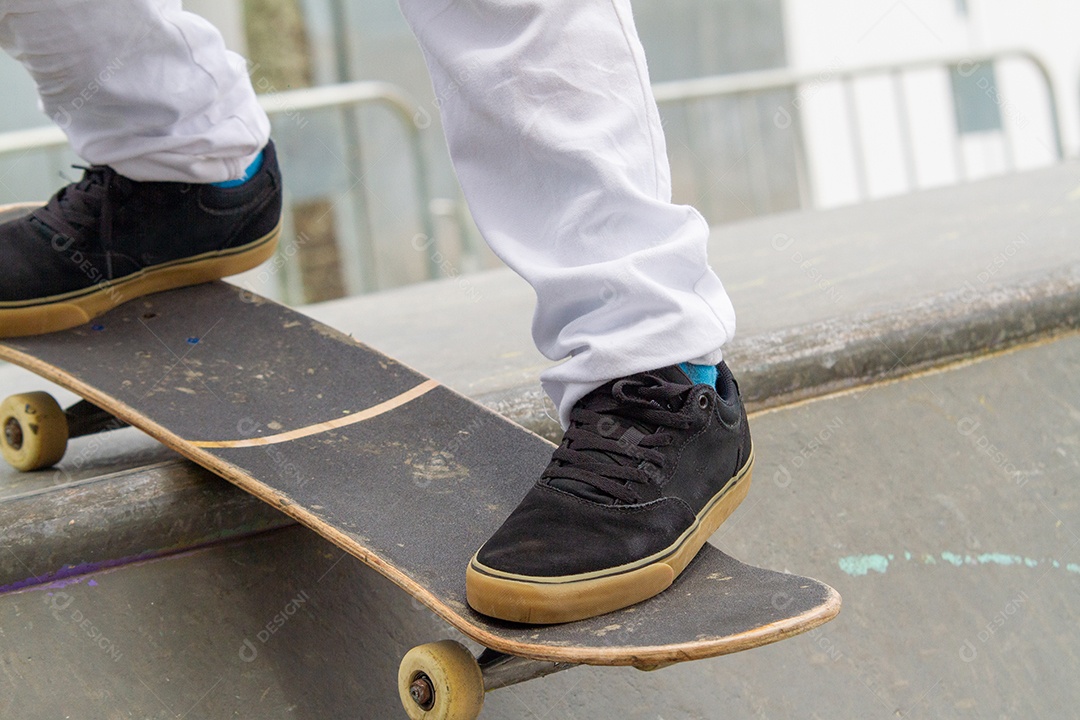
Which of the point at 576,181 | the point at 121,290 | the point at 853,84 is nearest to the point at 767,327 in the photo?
the point at 576,181

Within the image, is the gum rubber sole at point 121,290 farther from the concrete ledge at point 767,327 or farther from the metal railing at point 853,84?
the metal railing at point 853,84

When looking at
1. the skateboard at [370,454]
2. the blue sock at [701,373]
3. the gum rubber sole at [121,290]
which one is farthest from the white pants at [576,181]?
the gum rubber sole at [121,290]

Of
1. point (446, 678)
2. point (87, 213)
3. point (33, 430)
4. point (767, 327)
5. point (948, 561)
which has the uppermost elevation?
point (87, 213)

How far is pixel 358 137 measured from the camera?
5.84 metres

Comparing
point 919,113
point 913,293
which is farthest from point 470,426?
point 919,113

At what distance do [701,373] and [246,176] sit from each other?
37.5 inches

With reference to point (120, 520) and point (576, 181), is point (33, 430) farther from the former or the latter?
point (576, 181)

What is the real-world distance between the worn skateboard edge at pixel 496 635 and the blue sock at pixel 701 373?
289 millimetres

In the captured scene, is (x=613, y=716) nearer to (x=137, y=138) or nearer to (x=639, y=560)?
(x=639, y=560)

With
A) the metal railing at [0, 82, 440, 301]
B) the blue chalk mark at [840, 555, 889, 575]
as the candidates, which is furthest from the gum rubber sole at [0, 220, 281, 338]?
the metal railing at [0, 82, 440, 301]

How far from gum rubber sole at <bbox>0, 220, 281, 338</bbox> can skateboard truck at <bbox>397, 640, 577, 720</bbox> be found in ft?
2.91

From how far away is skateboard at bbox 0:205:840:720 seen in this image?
3.62 ft

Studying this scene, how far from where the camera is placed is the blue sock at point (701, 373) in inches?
50.7

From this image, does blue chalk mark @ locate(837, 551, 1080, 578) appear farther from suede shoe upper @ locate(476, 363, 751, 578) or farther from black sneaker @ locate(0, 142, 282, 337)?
black sneaker @ locate(0, 142, 282, 337)
